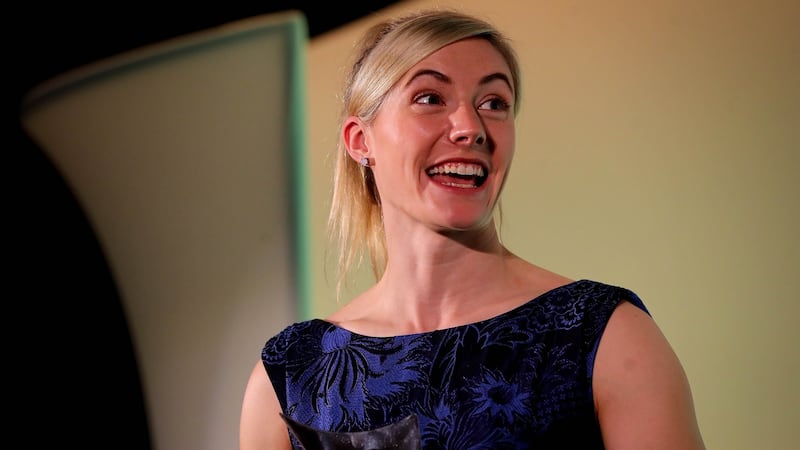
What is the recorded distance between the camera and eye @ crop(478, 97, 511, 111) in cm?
148

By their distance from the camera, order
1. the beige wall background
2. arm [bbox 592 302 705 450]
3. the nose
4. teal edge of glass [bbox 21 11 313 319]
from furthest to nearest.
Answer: teal edge of glass [bbox 21 11 313 319] < the beige wall background < the nose < arm [bbox 592 302 705 450]

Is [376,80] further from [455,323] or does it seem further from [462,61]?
[455,323]

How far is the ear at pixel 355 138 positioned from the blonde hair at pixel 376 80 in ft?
0.05

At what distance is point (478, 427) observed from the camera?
4.42ft

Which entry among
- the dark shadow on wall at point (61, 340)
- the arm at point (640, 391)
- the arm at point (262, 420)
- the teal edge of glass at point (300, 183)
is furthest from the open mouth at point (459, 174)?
the dark shadow on wall at point (61, 340)

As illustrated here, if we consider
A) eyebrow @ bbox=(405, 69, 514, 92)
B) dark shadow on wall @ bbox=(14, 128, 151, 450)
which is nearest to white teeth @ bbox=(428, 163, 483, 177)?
eyebrow @ bbox=(405, 69, 514, 92)

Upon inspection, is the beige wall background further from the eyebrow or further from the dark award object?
the dark award object

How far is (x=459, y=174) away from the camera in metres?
1.44

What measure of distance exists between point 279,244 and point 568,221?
796 millimetres

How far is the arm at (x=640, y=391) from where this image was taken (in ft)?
4.09

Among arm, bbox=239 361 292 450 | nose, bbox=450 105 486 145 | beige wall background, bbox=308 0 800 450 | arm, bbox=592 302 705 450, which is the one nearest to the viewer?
arm, bbox=592 302 705 450

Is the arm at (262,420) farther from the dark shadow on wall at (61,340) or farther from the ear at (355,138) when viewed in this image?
the dark shadow on wall at (61,340)

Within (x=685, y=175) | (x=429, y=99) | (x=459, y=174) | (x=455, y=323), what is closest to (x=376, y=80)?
(x=429, y=99)

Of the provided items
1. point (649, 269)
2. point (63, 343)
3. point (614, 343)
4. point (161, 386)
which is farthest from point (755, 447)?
point (63, 343)
